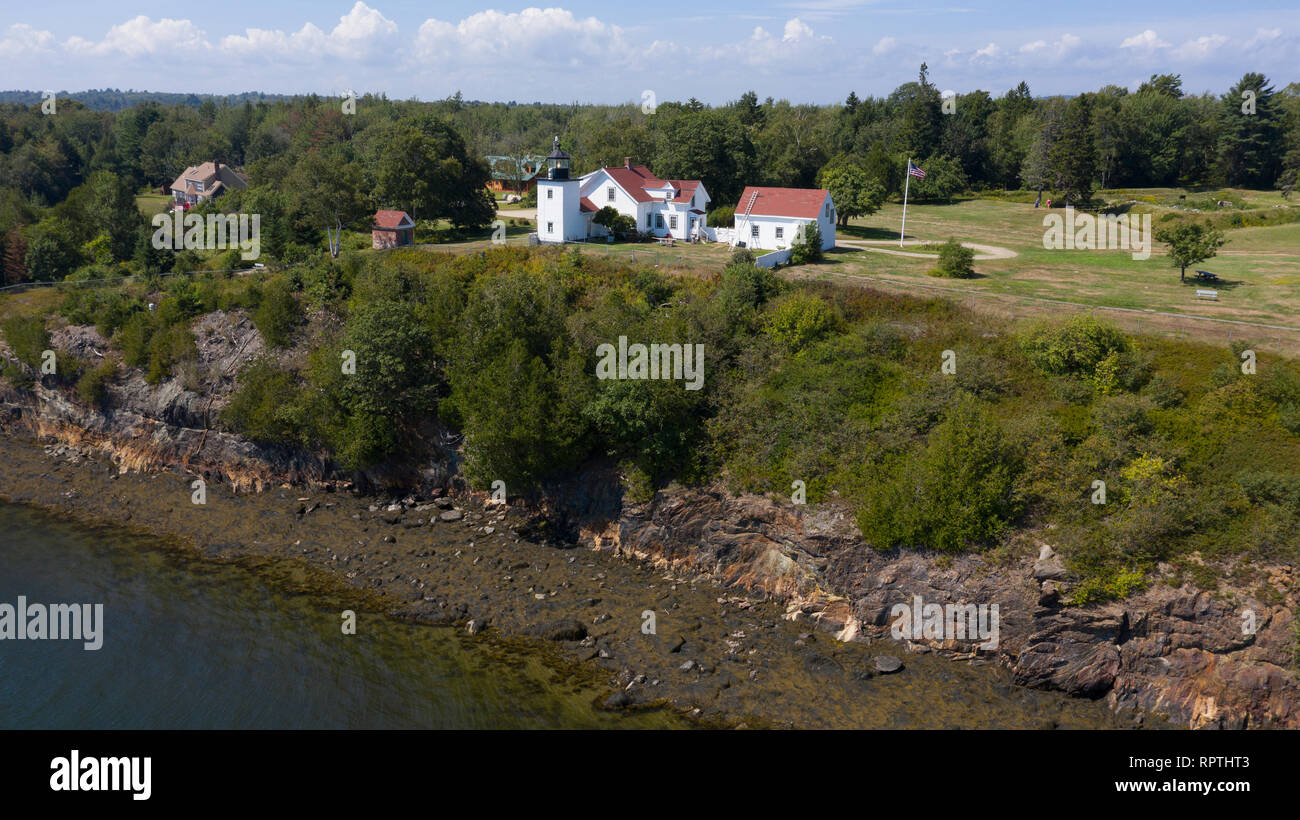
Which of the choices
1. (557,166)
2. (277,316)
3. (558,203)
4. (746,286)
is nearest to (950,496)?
(746,286)

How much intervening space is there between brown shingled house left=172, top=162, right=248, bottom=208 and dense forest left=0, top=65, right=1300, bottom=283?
908 cm

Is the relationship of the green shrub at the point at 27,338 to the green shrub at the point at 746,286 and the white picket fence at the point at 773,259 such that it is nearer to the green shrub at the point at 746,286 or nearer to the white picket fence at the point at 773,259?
the green shrub at the point at 746,286

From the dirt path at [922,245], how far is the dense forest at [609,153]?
382cm

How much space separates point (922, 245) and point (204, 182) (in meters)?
85.2

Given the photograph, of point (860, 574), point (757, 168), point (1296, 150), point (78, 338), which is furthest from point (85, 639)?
point (1296, 150)

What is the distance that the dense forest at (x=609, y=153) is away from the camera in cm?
5459

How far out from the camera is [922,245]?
55.0 metres

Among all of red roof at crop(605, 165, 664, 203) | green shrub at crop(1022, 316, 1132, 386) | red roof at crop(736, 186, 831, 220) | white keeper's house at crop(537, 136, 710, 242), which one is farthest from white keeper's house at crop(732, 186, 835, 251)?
green shrub at crop(1022, 316, 1132, 386)

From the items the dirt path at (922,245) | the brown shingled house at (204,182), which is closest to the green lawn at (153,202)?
the brown shingled house at (204,182)

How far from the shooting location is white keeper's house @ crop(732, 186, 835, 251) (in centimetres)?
5000

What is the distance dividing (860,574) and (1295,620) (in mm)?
12422

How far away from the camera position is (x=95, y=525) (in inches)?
1334
